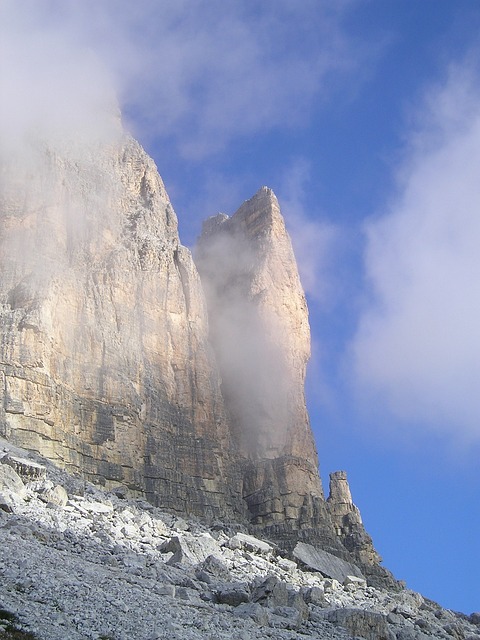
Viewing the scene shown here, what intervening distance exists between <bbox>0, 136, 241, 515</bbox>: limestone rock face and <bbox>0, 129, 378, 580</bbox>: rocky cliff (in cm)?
12

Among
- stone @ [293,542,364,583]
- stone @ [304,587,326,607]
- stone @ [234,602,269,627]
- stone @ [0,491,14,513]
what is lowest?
stone @ [234,602,269,627]

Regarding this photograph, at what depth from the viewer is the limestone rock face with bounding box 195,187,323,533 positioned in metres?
72.8

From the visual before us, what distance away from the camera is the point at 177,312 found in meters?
76.7

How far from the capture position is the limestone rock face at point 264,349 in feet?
239

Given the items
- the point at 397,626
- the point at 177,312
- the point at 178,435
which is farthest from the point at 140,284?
the point at 397,626

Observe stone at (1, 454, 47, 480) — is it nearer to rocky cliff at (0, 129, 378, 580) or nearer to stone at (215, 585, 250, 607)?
rocky cliff at (0, 129, 378, 580)

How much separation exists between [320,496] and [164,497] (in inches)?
578

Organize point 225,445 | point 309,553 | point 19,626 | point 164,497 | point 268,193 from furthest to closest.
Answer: point 268,193 → point 225,445 → point 164,497 → point 309,553 → point 19,626

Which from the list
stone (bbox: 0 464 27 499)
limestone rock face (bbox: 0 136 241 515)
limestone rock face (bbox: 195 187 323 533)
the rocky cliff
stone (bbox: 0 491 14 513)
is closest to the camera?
stone (bbox: 0 491 14 513)

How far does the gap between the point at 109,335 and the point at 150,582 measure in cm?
3859

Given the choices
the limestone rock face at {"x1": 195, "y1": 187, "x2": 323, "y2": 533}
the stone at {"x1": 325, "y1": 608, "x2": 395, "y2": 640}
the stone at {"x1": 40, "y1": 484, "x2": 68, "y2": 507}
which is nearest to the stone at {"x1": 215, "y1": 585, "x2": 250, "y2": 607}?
the stone at {"x1": 325, "y1": 608, "x2": 395, "y2": 640}

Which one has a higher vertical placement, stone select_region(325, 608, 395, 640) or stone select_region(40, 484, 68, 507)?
stone select_region(40, 484, 68, 507)

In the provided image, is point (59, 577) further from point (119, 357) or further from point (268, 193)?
point (268, 193)

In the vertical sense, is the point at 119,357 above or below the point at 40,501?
above
